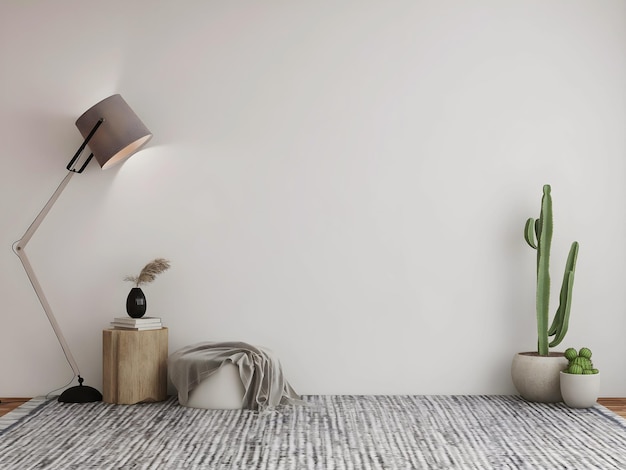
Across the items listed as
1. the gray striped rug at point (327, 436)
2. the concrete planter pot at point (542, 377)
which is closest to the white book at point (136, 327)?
the gray striped rug at point (327, 436)

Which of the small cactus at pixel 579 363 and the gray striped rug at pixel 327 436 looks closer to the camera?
the gray striped rug at pixel 327 436

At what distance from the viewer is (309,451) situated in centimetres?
305

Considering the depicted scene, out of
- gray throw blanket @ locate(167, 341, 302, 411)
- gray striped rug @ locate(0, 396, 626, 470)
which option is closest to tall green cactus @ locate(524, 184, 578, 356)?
gray striped rug @ locate(0, 396, 626, 470)

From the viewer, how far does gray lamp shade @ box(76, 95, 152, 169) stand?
4.07 meters

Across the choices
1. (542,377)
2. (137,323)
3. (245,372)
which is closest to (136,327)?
(137,323)

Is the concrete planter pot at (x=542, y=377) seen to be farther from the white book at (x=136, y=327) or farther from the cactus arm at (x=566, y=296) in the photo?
the white book at (x=136, y=327)

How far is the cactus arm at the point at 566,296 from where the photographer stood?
4113 millimetres

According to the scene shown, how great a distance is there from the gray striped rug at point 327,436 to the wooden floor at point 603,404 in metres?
0.19

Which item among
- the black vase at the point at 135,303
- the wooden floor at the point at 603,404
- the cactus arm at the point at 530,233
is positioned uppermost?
the cactus arm at the point at 530,233

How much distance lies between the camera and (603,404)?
4133 mm

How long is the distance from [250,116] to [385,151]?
2.84 feet

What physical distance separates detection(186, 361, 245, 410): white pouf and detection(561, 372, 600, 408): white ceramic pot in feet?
5.87

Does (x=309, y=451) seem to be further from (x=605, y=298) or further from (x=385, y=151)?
(x=605, y=298)

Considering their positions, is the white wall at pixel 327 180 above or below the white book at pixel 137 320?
above
